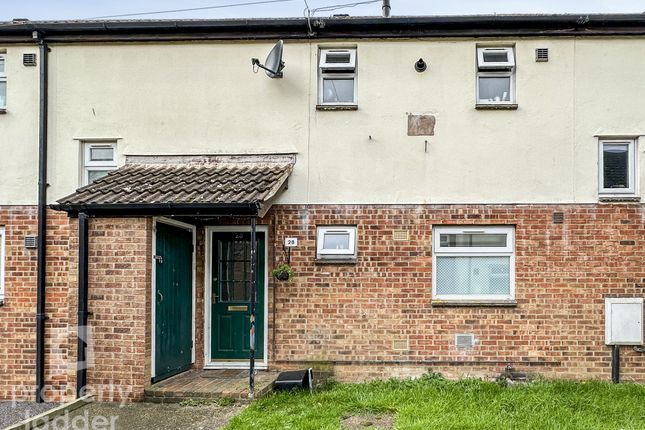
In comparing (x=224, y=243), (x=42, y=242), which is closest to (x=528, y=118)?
(x=224, y=243)

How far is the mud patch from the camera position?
7.09 m

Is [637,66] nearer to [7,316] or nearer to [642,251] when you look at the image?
[642,251]

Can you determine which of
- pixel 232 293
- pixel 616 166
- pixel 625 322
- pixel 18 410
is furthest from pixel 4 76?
pixel 625 322

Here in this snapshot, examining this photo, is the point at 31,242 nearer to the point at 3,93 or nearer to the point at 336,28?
the point at 3,93

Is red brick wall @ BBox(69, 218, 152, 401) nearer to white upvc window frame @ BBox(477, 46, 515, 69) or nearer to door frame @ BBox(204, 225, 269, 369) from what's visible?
door frame @ BBox(204, 225, 269, 369)

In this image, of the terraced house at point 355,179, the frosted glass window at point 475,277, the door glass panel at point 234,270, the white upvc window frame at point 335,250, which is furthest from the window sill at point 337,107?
the frosted glass window at point 475,277

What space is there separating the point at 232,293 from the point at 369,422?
12.2 feet

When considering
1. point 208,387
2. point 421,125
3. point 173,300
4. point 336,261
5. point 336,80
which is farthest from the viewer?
point 336,80

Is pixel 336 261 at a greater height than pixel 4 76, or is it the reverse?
pixel 4 76

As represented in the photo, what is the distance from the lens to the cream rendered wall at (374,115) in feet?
31.6

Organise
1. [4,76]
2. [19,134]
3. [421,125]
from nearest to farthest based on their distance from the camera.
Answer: [421,125] → [19,134] → [4,76]

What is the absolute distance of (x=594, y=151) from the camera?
9.59m

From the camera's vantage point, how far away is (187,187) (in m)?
8.90

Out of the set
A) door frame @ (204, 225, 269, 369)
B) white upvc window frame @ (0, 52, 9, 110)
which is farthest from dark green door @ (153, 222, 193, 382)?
white upvc window frame @ (0, 52, 9, 110)
